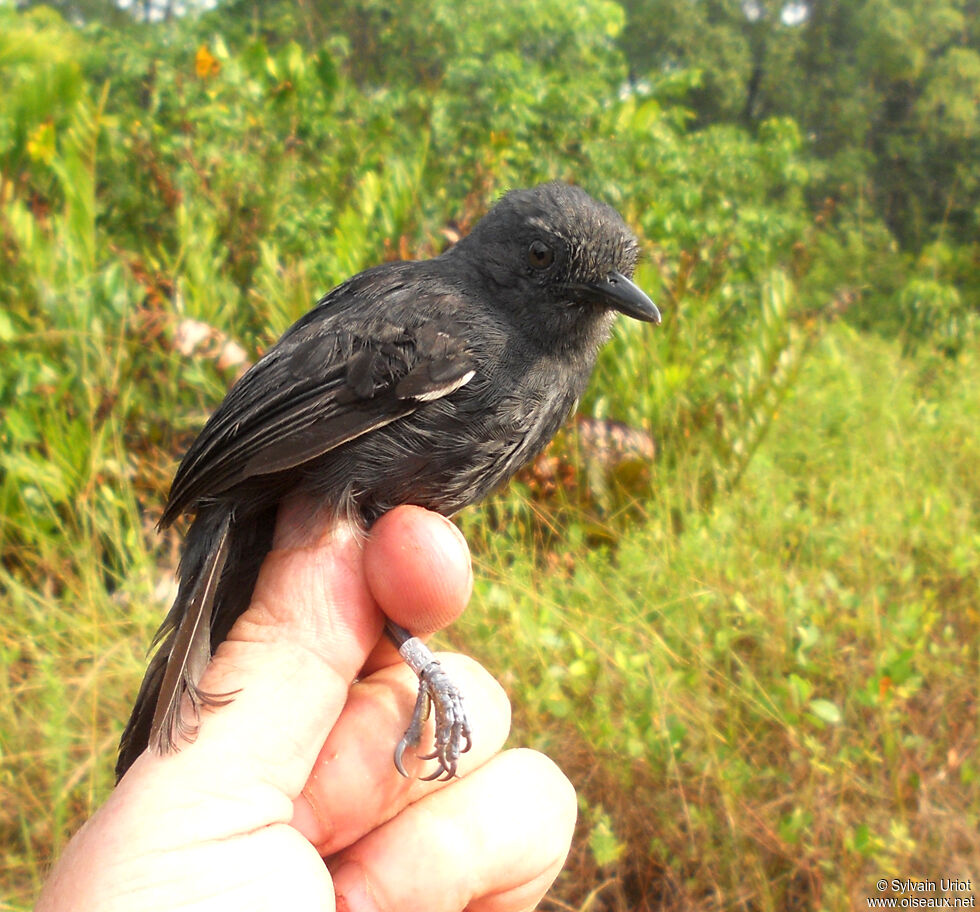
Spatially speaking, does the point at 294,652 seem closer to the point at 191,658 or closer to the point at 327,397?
the point at 191,658

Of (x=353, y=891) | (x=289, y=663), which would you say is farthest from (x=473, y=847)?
(x=289, y=663)

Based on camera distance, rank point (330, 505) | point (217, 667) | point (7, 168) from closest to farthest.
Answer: point (217, 667) < point (330, 505) < point (7, 168)

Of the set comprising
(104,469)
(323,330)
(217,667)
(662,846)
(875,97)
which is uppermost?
(875,97)

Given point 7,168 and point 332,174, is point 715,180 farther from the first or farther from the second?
point 7,168

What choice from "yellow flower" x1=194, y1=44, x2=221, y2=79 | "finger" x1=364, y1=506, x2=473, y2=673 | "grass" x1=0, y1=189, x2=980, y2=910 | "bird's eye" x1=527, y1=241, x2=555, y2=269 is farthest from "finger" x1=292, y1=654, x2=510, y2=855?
"yellow flower" x1=194, y1=44, x2=221, y2=79

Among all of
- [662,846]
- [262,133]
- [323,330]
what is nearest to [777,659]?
[662,846]

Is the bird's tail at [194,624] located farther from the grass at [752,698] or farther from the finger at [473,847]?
the grass at [752,698]

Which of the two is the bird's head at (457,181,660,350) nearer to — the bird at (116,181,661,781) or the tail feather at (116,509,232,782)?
the bird at (116,181,661,781)
